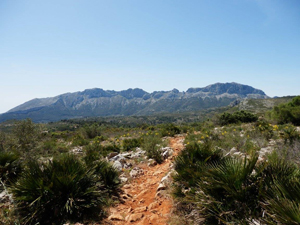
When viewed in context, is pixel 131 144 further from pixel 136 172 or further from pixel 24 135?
pixel 24 135

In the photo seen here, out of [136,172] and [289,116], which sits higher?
[289,116]

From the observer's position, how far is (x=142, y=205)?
438 cm

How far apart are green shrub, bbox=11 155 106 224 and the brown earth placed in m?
0.59

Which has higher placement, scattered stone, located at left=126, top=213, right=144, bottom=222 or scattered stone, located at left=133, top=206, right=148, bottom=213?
scattered stone, located at left=126, top=213, right=144, bottom=222

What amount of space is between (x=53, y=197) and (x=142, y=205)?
2.19 m

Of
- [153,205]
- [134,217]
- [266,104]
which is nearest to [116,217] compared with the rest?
[134,217]

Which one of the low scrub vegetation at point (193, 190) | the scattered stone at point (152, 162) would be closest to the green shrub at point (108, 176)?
the low scrub vegetation at point (193, 190)

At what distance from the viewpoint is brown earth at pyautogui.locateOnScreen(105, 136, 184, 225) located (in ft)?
12.1

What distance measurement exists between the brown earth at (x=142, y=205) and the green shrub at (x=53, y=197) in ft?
1.94

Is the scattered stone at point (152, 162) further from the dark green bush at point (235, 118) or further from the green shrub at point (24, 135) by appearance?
the dark green bush at point (235, 118)

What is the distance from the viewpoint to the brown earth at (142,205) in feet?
12.1

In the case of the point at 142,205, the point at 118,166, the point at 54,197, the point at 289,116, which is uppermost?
the point at 289,116

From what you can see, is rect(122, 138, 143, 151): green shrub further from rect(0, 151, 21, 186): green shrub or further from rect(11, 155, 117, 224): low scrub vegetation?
rect(11, 155, 117, 224): low scrub vegetation

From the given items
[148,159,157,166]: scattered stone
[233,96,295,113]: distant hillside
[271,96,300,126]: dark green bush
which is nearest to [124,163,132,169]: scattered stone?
[148,159,157,166]: scattered stone
